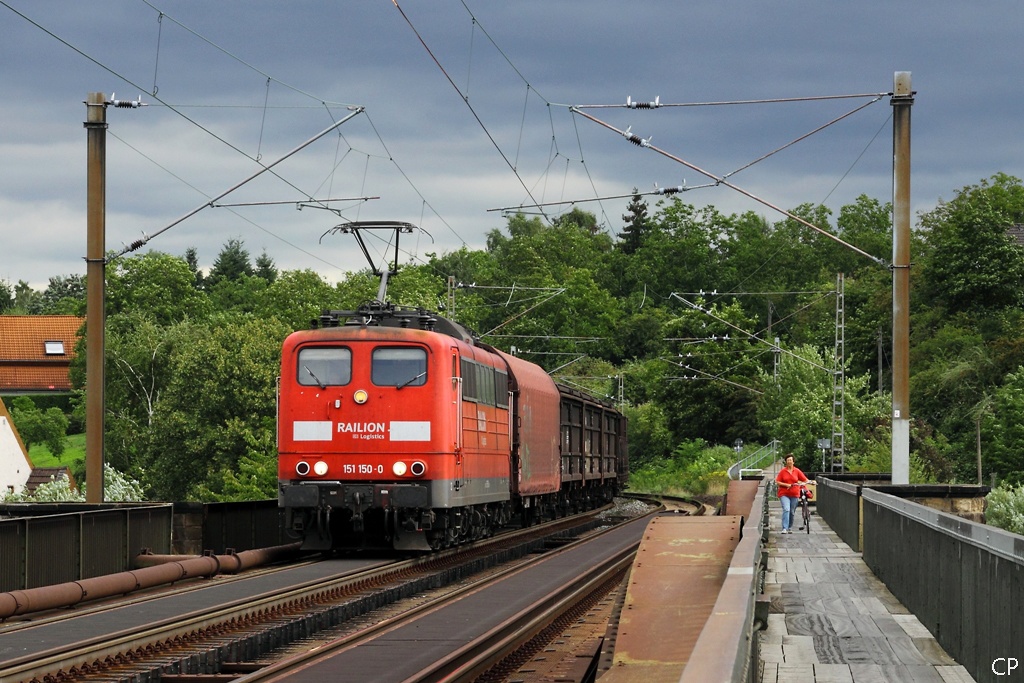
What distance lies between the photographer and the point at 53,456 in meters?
101

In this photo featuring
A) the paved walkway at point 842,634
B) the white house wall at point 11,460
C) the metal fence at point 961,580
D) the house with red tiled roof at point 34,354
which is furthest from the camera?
the house with red tiled roof at point 34,354

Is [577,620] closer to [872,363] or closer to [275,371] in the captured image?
[275,371]

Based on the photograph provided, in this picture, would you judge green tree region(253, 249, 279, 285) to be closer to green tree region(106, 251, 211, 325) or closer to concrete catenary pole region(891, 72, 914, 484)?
green tree region(106, 251, 211, 325)

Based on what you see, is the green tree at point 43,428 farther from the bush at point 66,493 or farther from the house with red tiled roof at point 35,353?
the bush at point 66,493

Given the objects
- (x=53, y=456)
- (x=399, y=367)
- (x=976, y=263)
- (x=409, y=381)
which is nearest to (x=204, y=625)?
(x=409, y=381)

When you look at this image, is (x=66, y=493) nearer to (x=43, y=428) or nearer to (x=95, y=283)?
(x=95, y=283)

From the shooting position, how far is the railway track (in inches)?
424

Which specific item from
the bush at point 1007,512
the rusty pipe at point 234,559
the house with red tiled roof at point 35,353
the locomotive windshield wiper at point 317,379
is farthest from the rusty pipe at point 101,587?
the house with red tiled roof at point 35,353

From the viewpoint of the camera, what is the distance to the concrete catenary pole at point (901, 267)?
21.3m

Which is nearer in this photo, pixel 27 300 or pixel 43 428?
pixel 43 428

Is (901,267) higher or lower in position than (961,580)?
higher

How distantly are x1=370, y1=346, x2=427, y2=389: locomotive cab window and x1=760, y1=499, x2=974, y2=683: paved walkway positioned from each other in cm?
620

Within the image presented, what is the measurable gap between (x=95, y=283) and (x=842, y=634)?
43.2 feet

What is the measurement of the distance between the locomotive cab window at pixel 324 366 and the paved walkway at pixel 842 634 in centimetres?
721
